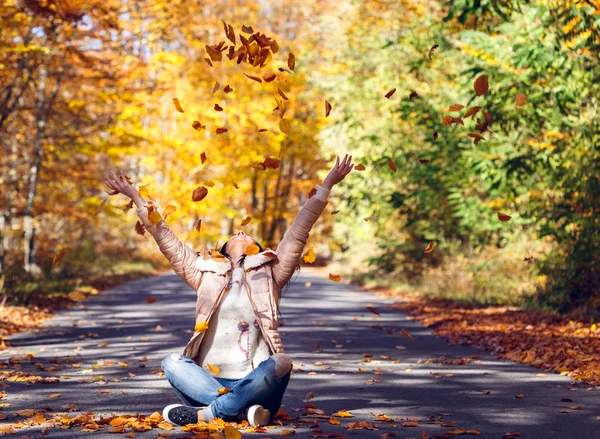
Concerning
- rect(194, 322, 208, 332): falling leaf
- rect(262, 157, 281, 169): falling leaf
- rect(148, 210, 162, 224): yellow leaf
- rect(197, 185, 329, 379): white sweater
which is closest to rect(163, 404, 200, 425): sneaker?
rect(197, 185, 329, 379): white sweater

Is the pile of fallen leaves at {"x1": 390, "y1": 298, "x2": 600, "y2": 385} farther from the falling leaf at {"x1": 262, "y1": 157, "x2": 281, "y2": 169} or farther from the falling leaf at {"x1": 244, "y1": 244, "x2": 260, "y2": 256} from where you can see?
the falling leaf at {"x1": 244, "y1": 244, "x2": 260, "y2": 256}

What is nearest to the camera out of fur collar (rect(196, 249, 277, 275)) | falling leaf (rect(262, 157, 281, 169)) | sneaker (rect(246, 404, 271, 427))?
sneaker (rect(246, 404, 271, 427))

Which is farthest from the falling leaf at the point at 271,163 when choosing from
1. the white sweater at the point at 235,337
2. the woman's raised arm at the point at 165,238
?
the woman's raised arm at the point at 165,238

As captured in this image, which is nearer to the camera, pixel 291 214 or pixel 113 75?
pixel 113 75

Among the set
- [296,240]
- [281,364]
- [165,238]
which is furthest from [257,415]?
[165,238]

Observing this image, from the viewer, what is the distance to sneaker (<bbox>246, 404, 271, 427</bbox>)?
21.2 feet

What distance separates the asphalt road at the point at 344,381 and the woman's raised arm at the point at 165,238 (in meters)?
1.15

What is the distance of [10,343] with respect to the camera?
41.5ft

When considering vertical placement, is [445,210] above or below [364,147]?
below

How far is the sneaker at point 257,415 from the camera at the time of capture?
21.2 ft

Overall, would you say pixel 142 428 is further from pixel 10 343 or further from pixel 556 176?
pixel 556 176

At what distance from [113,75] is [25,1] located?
191 inches

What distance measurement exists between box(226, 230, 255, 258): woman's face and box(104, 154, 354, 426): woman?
0.04ft

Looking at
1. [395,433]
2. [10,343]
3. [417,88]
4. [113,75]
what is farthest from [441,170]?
[395,433]
